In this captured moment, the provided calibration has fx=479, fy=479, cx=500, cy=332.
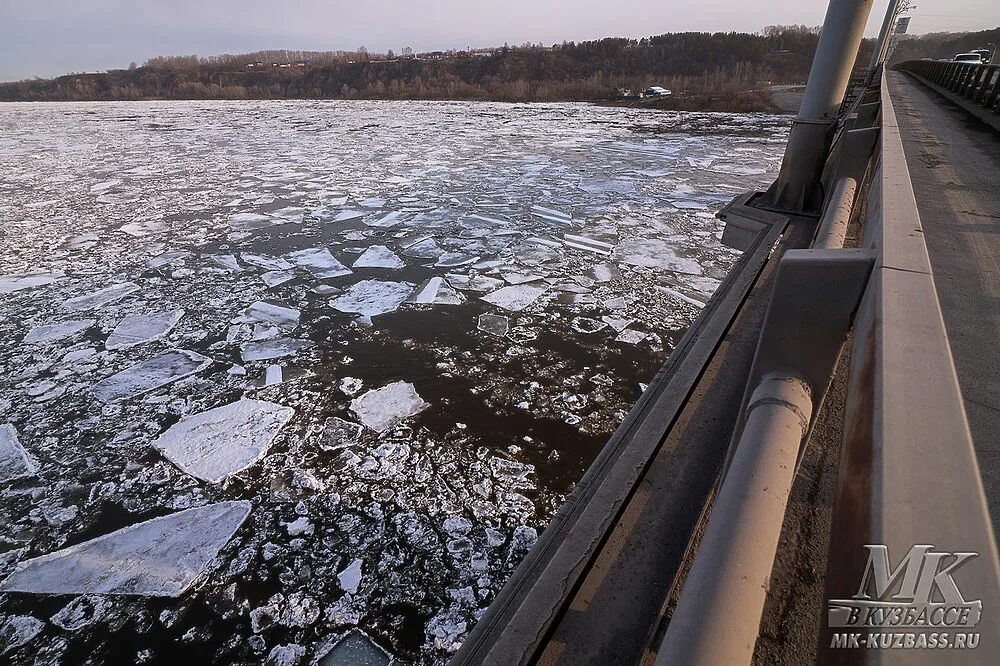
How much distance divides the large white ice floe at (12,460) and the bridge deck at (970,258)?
3610 mm

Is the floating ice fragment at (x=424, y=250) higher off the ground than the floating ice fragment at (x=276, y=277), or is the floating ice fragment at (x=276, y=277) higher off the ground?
the floating ice fragment at (x=276, y=277)

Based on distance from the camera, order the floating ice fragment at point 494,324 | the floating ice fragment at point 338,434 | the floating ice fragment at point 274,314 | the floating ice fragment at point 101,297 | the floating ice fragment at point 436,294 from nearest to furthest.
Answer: the floating ice fragment at point 338,434 < the floating ice fragment at point 494,324 < the floating ice fragment at point 274,314 < the floating ice fragment at point 101,297 < the floating ice fragment at point 436,294

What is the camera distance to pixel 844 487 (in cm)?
64

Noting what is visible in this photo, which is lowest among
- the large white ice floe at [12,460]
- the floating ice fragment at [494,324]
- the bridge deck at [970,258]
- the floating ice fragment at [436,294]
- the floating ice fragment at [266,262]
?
the floating ice fragment at [494,324]

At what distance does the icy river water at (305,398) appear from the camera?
191cm

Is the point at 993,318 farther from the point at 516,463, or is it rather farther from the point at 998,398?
the point at 516,463

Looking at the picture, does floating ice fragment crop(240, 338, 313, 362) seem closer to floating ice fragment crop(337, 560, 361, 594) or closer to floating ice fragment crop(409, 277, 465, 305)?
floating ice fragment crop(409, 277, 465, 305)

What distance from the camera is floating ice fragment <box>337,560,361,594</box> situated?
1961mm

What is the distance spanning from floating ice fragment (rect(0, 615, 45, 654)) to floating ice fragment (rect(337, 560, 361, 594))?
1.10 meters

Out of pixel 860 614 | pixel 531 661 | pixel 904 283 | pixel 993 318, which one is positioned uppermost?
pixel 904 283

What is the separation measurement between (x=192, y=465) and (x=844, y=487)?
286cm

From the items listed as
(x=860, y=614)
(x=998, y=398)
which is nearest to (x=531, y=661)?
(x=860, y=614)

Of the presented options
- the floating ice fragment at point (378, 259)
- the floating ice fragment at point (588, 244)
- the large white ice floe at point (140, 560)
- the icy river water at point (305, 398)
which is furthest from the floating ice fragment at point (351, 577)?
the floating ice fragment at point (588, 244)

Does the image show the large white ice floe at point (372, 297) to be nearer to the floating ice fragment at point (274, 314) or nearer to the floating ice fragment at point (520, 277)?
the floating ice fragment at point (274, 314)
